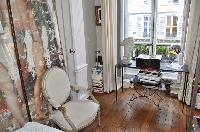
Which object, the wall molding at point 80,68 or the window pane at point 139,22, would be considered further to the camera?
the window pane at point 139,22

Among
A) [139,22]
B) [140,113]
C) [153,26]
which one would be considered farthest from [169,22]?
[140,113]

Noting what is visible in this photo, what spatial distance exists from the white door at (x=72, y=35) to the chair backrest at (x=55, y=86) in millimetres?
562

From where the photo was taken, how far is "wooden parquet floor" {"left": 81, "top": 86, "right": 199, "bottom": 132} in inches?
127

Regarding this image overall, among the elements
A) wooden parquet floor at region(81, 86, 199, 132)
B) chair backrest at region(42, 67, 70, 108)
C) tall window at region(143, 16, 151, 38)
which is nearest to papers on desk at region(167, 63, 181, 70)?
wooden parquet floor at region(81, 86, 199, 132)

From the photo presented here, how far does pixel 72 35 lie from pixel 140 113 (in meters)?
1.78

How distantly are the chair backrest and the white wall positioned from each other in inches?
52.9

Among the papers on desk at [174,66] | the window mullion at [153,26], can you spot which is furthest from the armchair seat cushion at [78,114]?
the window mullion at [153,26]

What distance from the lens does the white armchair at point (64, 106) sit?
2.60 metres

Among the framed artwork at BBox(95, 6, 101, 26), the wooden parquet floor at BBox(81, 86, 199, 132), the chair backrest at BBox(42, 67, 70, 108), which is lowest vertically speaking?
the wooden parquet floor at BBox(81, 86, 199, 132)

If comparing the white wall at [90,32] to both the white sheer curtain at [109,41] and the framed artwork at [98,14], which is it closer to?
the framed artwork at [98,14]

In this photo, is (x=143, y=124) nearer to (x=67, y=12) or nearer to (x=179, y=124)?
(x=179, y=124)

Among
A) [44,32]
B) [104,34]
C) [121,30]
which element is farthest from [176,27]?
[44,32]

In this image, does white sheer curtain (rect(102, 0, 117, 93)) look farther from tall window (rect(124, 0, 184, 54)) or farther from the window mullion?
the window mullion

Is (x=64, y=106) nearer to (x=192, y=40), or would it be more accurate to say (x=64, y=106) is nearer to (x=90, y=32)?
(x=90, y=32)
